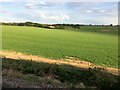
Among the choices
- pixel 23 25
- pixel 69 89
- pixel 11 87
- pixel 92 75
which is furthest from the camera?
pixel 23 25

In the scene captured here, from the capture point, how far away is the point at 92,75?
12586 mm

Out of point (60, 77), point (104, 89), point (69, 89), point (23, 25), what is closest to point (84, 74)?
point (60, 77)

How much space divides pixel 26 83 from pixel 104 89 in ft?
8.43

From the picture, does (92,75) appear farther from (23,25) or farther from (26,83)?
(23,25)

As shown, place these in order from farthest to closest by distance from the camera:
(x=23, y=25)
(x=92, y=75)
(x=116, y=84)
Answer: (x=23, y=25) < (x=92, y=75) < (x=116, y=84)

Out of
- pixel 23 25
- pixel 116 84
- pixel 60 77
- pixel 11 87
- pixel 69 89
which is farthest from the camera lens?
pixel 23 25

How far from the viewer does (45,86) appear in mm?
8539

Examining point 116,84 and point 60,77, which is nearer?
point 116,84

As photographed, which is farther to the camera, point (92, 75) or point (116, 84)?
point (92, 75)

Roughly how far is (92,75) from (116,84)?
3.14 m

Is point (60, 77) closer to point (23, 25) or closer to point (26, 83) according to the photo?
point (26, 83)

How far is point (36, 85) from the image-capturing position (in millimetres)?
8602

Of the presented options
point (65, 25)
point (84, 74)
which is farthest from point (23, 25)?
point (84, 74)

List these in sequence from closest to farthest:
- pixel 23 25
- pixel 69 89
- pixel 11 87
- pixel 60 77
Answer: pixel 11 87
pixel 69 89
pixel 60 77
pixel 23 25
